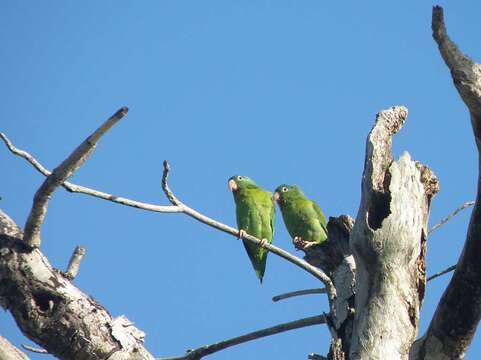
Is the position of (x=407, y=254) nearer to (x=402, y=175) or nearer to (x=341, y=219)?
(x=402, y=175)

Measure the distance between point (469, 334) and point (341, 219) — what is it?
4.82 feet

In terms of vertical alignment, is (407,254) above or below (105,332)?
above

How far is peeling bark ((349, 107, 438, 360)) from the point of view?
369cm

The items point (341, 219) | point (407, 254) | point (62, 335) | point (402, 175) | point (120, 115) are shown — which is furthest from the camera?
point (341, 219)

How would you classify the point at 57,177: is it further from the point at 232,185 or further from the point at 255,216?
the point at 232,185

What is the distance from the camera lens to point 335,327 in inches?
156

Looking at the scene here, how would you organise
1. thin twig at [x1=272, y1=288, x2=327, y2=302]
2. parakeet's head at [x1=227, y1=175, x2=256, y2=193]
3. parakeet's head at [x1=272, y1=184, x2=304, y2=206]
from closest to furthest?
thin twig at [x1=272, y1=288, x2=327, y2=302] < parakeet's head at [x1=272, y1=184, x2=304, y2=206] < parakeet's head at [x1=227, y1=175, x2=256, y2=193]

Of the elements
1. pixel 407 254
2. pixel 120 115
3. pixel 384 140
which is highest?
pixel 384 140

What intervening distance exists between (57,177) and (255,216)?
7.33 m

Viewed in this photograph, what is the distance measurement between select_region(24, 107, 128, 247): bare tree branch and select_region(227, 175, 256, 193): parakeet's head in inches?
308

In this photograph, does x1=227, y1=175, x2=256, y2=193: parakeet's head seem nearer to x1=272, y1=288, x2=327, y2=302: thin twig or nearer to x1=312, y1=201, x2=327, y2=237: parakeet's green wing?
x1=312, y1=201, x2=327, y2=237: parakeet's green wing

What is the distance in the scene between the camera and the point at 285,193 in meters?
11.0

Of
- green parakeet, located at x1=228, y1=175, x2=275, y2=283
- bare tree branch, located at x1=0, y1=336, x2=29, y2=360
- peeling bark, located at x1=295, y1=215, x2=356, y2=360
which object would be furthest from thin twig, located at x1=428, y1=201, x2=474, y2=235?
green parakeet, located at x1=228, y1=175, x2=275, y2=283

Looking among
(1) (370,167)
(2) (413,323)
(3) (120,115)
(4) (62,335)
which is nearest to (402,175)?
(1) (370,167)
